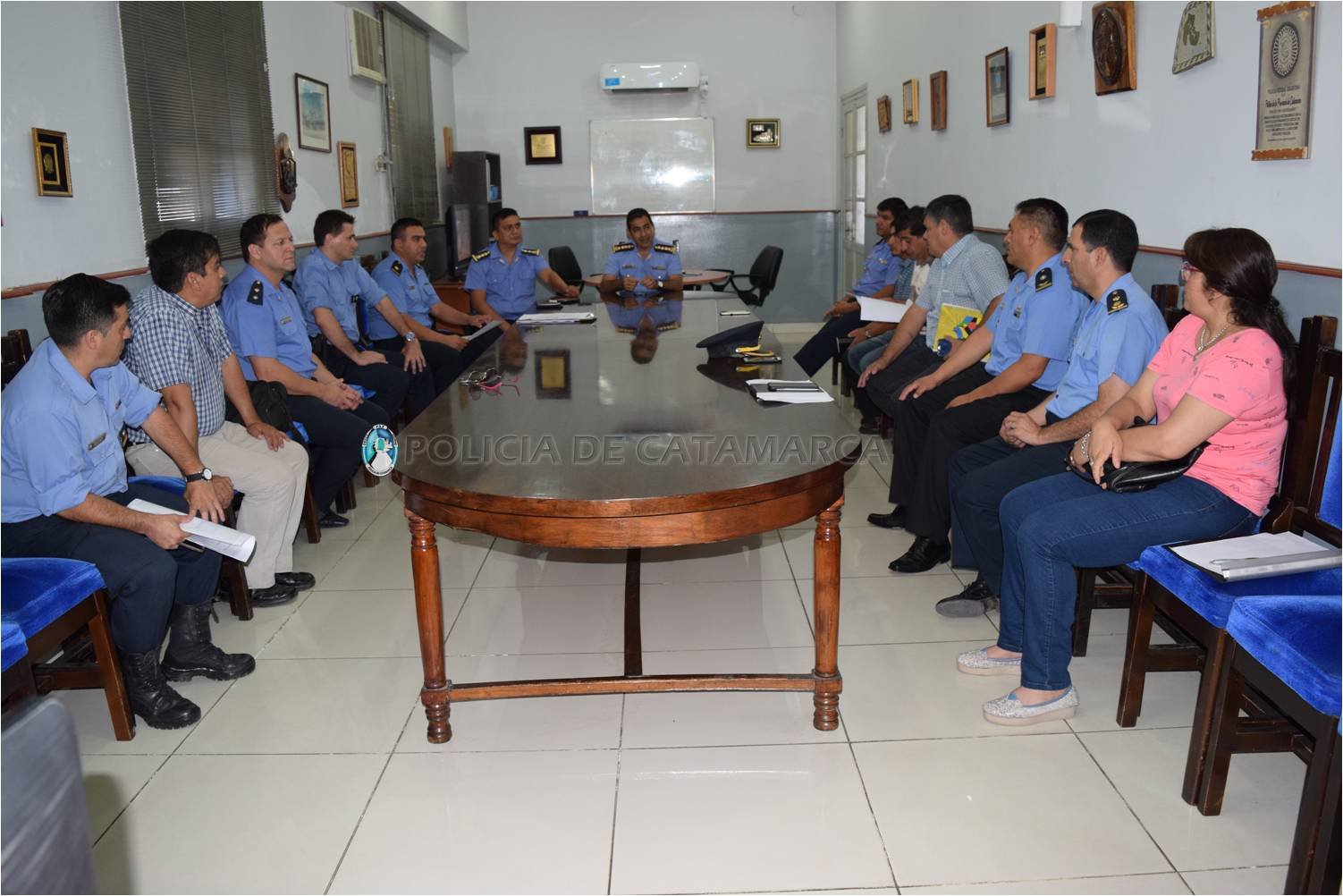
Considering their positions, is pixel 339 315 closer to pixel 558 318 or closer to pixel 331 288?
pixel 331 288

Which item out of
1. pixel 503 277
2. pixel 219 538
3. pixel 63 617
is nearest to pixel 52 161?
pixel 219 538

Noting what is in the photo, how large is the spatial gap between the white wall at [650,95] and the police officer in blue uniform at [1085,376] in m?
6.87

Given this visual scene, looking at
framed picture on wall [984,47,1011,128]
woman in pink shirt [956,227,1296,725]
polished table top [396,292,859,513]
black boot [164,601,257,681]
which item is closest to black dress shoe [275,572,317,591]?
black boot [164,601,257,681]

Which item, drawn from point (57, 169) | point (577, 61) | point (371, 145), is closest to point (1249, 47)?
point (57, 169)

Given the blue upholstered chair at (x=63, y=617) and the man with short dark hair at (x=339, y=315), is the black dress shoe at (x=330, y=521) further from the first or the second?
the blue upholstered chair at (x=63, y=617)

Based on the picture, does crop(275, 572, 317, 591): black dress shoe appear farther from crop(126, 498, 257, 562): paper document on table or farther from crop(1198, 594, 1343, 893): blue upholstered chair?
crop(1198, 594, 1343, 893): blue upholstered chair

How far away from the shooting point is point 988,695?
104 inches

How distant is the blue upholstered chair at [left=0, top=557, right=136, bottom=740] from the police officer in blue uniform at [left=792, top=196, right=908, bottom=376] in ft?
14.0

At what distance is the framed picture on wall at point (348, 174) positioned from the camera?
20.8 feet

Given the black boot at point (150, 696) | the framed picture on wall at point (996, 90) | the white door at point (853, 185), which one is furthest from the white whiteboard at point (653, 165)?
the black boot at point (150, 696)

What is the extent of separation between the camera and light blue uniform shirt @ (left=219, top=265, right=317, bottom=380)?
3844 mm

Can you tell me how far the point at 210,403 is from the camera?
3295 millimetres

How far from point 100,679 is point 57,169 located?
197 cm

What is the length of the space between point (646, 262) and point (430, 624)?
4.48 meters
